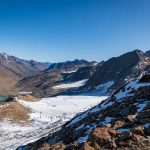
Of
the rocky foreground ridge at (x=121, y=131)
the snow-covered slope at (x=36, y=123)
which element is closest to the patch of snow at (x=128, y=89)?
the rocky foreground ridge at (x=121, y=131)

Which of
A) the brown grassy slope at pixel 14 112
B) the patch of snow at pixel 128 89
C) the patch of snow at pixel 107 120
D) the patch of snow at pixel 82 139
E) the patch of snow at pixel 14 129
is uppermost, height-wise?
the patch of snow at pixel 128 89

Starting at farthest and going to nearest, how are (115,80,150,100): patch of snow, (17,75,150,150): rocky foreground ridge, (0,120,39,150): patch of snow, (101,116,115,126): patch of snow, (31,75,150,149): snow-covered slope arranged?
(0,120,39,150): patch of snow → (115,80,150,100): patch of snow → (101,116,115,126): patch of snow → (31,75,150,149): snow-covered slope → (17,75,150,150): rocky foreground ridge

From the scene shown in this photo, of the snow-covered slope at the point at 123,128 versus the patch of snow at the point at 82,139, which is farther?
the patch of snow at the point at 82,139

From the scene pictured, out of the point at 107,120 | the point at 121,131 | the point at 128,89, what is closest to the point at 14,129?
the point at 128,89

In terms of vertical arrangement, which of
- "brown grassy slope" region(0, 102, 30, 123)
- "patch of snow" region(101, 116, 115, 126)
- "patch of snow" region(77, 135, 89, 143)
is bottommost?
"brown grassy slope" region(0, 102, 30, 123)

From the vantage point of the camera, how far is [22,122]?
64.7 metres

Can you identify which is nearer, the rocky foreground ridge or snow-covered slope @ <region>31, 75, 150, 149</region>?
the rocky foreground ridge

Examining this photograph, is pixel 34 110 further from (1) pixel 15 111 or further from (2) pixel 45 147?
(2) pixel 45 147

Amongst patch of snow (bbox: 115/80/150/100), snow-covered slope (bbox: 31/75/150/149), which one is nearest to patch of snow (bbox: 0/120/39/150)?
patch of snow (bbox: 115/80/150/100)

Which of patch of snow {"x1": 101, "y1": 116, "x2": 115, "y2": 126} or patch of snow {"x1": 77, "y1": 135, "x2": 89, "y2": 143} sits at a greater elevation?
patch of snow {"x1": 101, "y1": 116, "x2": 115, "y2": 126}

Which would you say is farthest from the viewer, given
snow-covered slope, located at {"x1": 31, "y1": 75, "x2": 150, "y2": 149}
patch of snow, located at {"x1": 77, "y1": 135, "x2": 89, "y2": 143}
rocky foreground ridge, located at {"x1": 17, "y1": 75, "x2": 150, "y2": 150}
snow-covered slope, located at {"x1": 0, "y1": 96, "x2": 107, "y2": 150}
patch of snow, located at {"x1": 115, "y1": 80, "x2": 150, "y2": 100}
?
snow-covered slope, located at {"x1": 0, "y1": 96, "x2": 107, "y2": 150}

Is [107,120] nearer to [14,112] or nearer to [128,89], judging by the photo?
[128,89]

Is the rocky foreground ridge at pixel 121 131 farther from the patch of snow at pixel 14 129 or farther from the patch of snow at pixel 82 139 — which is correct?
the patch of snow at pixel 14 129

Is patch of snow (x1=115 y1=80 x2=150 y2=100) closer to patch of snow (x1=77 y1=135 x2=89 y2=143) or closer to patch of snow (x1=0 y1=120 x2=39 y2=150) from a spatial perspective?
patch of snow (x1=77 y1=135 x2=89 y2=143)
